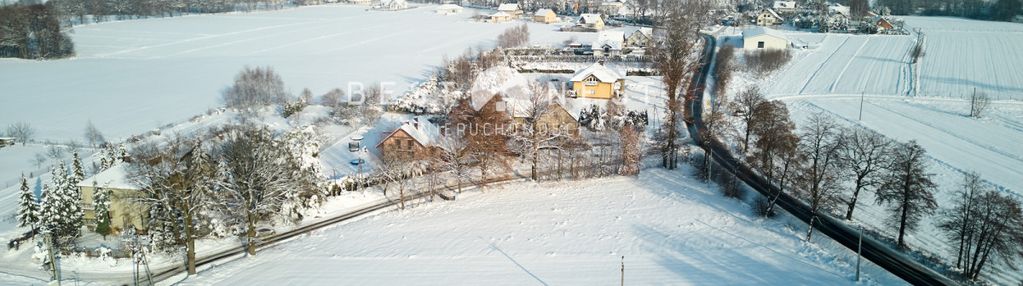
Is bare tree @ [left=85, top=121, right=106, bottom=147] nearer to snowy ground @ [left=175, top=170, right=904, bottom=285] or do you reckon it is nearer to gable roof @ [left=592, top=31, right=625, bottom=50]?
snowy ground @ [left=175, top=170, right=904, bottom=285]

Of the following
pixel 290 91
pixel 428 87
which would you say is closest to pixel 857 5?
pixel 428 87

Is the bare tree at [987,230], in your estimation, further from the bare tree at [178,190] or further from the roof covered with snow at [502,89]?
the bare tree at [178,190]

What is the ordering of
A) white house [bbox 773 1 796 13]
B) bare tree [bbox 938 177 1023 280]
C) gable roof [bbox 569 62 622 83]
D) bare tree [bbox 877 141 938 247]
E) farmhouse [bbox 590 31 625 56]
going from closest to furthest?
bare tree [bbox 938 177 1023 280], bare tree [bbox 877 141 938 247], gable roof [bbox 569 62 622 83], farmhouse [bbox 590 31 625 56], white house [bbox 773 1 796 13]

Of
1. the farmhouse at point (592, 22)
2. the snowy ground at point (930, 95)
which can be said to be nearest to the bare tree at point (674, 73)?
the snowy ground at point (930, 95)

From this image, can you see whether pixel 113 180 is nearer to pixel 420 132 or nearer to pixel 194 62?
pixel 420 132

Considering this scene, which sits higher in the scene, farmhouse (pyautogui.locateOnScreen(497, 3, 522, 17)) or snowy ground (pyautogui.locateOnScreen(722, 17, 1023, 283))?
farmhouse (pyautogui.locateOnScreen(497, 3, 522, 17))

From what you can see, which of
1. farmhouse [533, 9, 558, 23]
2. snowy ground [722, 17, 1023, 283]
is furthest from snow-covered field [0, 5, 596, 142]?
snowy ground [722, 17, 1023, 283]
